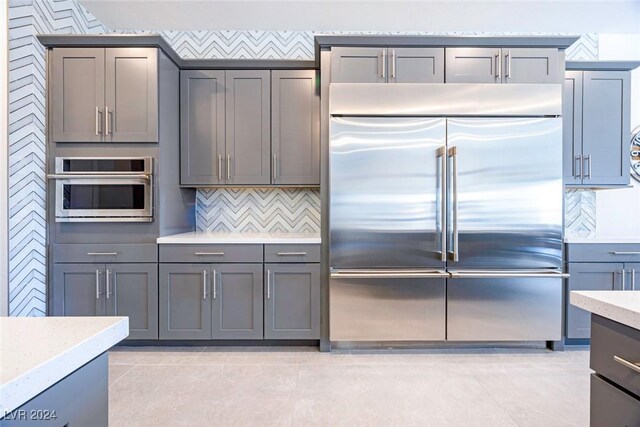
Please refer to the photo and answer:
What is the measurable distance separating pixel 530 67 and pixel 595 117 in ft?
2.62

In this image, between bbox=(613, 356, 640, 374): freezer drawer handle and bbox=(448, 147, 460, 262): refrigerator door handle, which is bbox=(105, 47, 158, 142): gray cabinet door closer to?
bbox=(448, 147, 460, 262): refrigerator door handle

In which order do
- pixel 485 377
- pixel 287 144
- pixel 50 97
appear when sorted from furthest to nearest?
pixel 287 144 → pixel 50 97 → pixel 485 377

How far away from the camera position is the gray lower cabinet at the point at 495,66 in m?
2.77

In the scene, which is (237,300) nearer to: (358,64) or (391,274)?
(391,274)

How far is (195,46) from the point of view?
3.53 metres

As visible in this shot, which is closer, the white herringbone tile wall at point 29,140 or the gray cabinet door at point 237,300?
the white herringbone tile wall at point 29,140

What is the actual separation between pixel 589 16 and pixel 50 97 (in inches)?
177

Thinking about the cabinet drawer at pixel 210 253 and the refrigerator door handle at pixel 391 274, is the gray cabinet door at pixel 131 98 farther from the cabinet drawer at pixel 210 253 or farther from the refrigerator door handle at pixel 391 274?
the refrigerator door handle at pixel 391 274

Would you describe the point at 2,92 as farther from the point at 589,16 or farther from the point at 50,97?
the point at 589,16

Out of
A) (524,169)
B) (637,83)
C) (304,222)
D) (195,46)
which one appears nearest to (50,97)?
(195,46)

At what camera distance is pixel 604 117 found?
3.03m

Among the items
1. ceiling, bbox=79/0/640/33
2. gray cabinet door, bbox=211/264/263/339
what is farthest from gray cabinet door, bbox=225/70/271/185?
gray cabinet door, bbox=211/264/263/339

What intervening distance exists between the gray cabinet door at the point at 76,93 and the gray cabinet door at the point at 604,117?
3.86 meters

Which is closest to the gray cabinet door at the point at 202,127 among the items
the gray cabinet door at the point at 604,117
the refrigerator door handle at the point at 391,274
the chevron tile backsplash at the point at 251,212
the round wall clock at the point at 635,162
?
the chevron tile backsplash at the point at 251,212
